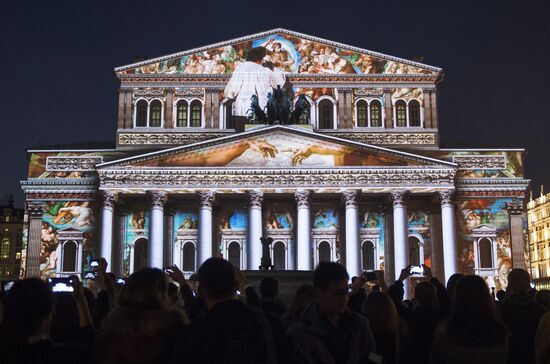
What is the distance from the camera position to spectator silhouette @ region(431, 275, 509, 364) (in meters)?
5.26

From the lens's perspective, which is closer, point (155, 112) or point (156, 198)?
point (156, 198)

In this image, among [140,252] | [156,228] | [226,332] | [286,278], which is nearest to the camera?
[226,332]

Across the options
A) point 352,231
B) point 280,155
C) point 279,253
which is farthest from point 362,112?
point 279,253

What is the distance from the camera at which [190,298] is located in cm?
802

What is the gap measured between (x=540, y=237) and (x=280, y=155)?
59.3 m

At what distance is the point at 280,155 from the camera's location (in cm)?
3803

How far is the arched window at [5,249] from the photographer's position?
264ft

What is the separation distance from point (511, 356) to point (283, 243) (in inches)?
1323

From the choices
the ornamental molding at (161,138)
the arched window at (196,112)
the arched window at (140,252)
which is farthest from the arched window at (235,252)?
the arched window at (196,112)

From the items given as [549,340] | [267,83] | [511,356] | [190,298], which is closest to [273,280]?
[190,298]

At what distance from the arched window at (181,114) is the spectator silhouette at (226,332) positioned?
125 ft

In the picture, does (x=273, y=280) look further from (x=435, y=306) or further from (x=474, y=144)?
(x=474, y=144)

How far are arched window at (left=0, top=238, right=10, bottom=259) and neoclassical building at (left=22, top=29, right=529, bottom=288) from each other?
1745 inches

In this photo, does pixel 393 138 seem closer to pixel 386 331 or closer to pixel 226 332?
pixel 386 331
